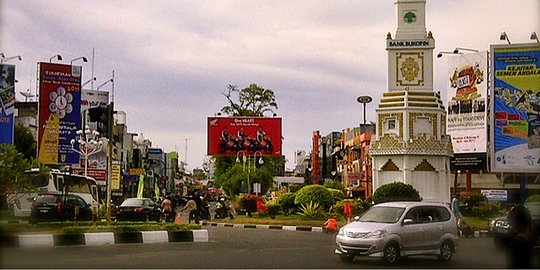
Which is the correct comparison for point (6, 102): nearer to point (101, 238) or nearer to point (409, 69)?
point (409, 69)

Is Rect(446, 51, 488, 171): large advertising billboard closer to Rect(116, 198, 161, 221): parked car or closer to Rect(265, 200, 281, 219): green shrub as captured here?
Rect(265, 200, 281, 219): green shrub

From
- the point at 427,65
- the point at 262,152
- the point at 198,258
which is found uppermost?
the point at 427,65

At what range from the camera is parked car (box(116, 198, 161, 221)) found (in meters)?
34.6

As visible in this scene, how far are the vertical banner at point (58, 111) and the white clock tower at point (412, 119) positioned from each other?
20240 millimetres

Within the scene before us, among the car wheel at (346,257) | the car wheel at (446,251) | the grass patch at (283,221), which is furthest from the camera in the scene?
the grass patch at (283,221)

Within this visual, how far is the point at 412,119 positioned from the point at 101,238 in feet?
82.3

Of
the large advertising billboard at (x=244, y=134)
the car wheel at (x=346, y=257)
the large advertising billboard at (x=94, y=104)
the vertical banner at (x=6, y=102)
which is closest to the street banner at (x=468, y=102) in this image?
the large advertising billboard at (x=244, y=134)

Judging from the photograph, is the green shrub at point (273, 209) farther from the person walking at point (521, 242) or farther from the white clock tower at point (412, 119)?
the person walking at point (521, 242)

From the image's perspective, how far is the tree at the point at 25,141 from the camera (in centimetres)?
5278

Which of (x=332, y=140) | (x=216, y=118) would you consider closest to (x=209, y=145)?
(x=216, y=118)

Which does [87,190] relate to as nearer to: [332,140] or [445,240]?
[445,240]

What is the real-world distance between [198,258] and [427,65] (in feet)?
92.0

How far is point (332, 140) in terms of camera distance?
114625 millimetres

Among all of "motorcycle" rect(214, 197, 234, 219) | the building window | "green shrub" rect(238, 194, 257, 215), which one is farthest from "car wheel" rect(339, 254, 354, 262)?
"green shrub" rect(238, 194, 257, 215)
